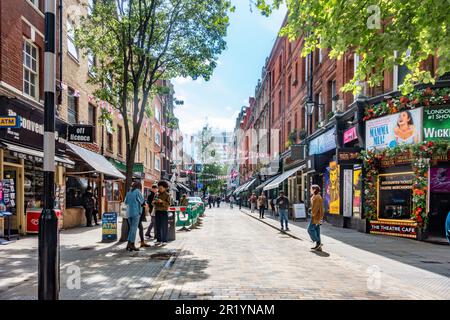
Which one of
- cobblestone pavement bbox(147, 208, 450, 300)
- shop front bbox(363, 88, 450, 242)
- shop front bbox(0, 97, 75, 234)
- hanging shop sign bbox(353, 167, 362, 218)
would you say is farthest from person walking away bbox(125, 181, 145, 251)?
hanging shop sign bbox(353, 167, 362, 218)

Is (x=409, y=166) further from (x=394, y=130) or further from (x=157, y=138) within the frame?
(x=157, y=138)

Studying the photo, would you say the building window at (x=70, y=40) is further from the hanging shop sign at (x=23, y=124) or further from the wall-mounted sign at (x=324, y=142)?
the wall-mounted sign at (x=324, y=142)

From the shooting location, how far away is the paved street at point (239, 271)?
5914mm

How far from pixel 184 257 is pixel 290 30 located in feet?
18.1

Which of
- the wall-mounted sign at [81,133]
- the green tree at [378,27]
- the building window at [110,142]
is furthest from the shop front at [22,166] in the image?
the building window at [110,142]

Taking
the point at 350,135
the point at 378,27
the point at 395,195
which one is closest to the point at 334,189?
the point at 350,135

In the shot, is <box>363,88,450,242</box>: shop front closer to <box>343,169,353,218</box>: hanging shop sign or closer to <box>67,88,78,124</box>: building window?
<box>343,169,353,218</box>: hanging shop sign

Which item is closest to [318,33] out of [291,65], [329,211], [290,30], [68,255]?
[290,30]

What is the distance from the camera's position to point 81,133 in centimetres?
1563

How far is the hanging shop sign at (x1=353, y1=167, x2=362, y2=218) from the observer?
1666 cm

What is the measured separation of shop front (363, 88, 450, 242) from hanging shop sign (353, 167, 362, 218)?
43cm

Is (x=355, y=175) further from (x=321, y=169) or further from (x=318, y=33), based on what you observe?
(x=318, y=33)

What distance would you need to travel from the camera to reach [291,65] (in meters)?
31.5

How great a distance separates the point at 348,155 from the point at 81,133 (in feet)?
35.9
